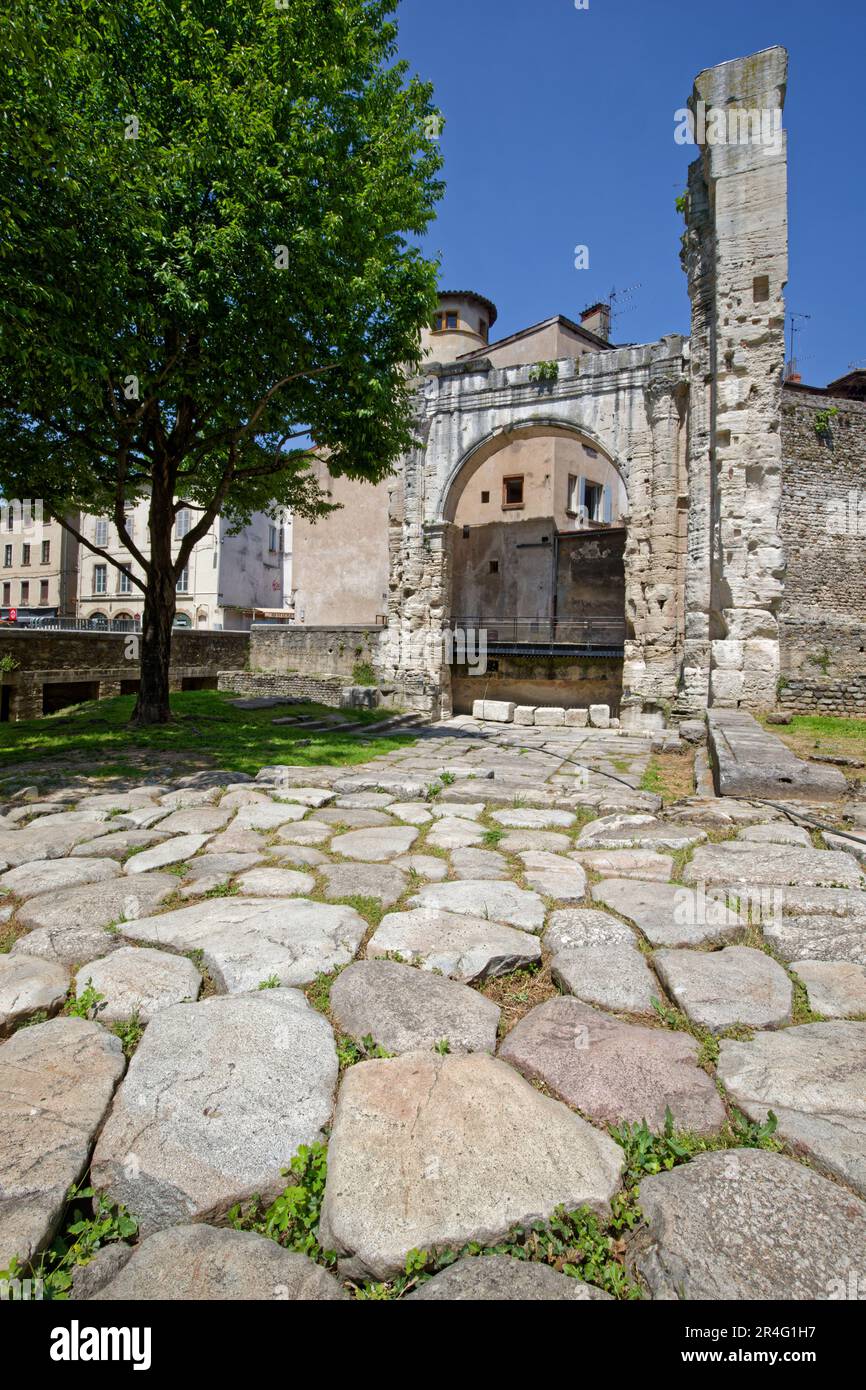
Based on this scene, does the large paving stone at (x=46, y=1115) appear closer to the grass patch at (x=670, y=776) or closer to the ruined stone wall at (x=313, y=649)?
the grass patch at (x=670, y=776)

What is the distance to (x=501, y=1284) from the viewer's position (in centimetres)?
122

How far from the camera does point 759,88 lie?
11055mm

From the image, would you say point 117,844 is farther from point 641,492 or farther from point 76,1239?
point 641,492

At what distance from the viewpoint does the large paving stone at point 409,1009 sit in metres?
1.96

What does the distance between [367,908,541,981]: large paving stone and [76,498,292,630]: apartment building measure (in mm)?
31950

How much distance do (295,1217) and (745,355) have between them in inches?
530

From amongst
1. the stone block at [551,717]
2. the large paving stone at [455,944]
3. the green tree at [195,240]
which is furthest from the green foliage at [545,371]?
the large paving stone at [455,944]

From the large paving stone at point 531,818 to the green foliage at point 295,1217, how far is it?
10.1 feet

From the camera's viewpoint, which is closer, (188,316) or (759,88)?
(188,316)

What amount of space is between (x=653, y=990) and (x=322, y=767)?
514 centimetres

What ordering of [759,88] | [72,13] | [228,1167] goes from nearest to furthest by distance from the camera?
1. [228,1167]
2. [72,13]
3. [759,88]

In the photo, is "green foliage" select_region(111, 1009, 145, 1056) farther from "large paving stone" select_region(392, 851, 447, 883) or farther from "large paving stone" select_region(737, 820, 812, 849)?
"large paving stone" select_region(737, 820, 812, 849)

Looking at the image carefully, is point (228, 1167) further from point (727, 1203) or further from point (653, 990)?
point (653, 990)

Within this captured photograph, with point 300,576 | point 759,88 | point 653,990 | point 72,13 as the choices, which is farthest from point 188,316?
point 300,576
